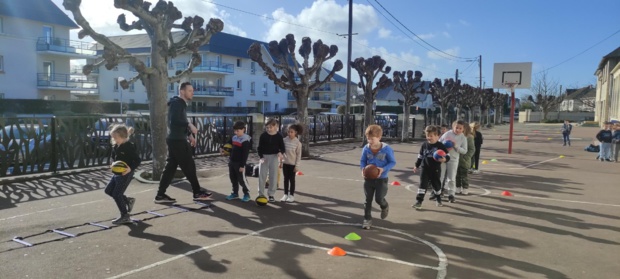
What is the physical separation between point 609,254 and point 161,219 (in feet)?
18.9

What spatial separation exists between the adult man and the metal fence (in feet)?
14.4

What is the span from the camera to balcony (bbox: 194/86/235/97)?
54906mm

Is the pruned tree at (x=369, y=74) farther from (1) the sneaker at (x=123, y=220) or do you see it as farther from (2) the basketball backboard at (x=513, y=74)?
(1) the sneaker at (x=123, y=220)

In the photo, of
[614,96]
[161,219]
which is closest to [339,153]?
[161,219]

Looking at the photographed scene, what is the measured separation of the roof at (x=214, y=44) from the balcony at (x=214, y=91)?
444cm

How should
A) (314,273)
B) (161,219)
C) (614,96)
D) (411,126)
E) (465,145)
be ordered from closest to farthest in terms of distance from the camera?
1. (314,273)
2. (161,219)
3. (465,145)
4. (411,126)
5. (614,96)

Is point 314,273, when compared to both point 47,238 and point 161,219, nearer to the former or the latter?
point 161,219

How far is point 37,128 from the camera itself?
10406mm

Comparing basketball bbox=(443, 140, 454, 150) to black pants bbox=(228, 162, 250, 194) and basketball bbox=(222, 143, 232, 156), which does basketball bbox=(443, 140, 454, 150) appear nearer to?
black pants bbox=(228, 162, 250, 194)

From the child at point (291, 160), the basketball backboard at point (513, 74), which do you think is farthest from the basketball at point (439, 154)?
the basketball backboard at point (513, 74)

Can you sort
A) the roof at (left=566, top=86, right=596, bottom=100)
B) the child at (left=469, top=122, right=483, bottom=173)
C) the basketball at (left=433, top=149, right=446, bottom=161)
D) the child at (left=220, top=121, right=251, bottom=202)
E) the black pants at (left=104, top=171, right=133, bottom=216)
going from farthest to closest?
the roof at (left=566, top=86, right=596, bottom=100)
the child at (left=469, top=122, right=483, bottom=173)
the child at (left=220, top=121, right=251, bottom=202)
the basketball at (left=433, top=149, right=446, bottom=161)
the black pants at (left=104, top=171, right=133, bottom=216)

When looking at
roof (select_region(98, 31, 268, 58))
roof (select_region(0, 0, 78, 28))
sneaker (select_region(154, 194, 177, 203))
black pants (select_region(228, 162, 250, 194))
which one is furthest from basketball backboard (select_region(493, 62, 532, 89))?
roof (select_region(98, 31, 268, 58))

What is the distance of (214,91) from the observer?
5584cm

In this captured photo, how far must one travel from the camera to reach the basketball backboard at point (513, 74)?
61.4ft
